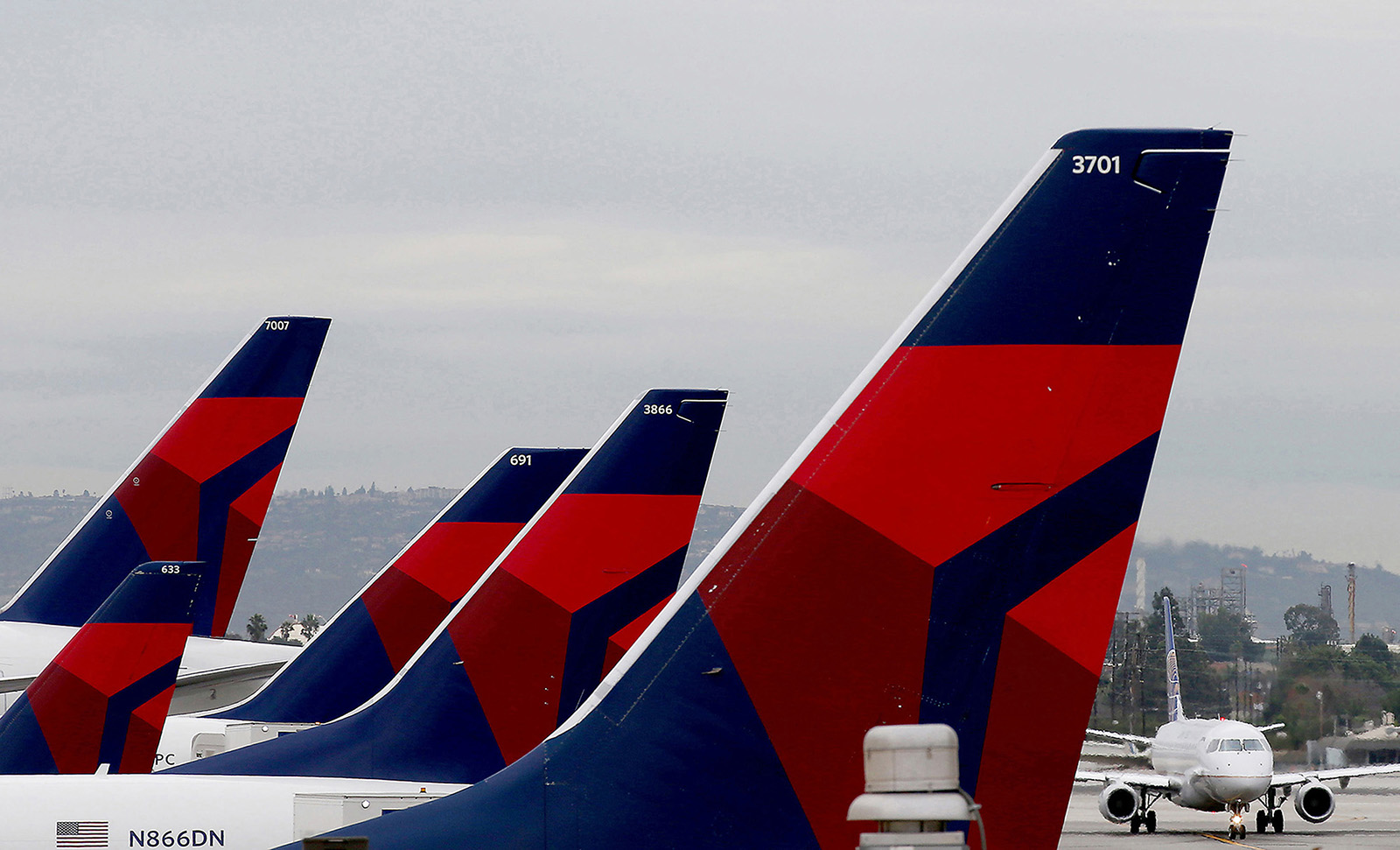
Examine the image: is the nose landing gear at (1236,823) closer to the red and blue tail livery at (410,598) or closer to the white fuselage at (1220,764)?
the white fuselage at (1220,764)

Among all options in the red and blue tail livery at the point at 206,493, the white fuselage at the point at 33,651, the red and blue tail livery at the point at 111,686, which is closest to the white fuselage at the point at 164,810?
the red and blue tail livery at the point at 111,686

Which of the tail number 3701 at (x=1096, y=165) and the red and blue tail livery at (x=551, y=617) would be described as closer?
the tail number 3701 at (x=1096, y=165)

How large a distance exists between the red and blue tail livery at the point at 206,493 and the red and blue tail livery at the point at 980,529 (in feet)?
48.6

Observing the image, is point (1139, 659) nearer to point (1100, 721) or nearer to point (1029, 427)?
point (1100, 721)

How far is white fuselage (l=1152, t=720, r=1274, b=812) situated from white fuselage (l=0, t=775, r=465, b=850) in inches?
1490

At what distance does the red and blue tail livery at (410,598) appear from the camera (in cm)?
1828

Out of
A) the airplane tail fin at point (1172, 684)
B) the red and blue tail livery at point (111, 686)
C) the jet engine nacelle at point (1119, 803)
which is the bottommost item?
the jet engine nacelle at point (1119, 803)

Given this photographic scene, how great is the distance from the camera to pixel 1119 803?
45.8 meters

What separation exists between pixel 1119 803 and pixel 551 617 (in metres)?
35.4

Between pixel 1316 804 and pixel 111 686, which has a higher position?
pixel 111 686

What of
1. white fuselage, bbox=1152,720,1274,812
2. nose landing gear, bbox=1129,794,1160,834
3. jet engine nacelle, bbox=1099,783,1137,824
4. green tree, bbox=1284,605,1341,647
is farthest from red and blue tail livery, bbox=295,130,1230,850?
green tree, bbox=1284,605,1341,647

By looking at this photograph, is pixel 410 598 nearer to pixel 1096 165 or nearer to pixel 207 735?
pixel 207 735

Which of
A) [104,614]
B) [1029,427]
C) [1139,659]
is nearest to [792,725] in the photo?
[1029,427]

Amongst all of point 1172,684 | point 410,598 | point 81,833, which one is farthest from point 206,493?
point 1172,684
